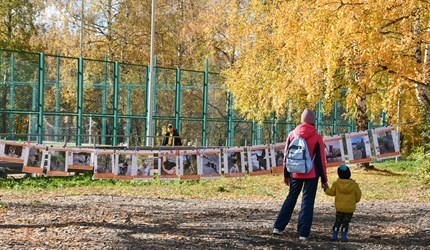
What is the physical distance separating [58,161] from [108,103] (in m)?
15.2

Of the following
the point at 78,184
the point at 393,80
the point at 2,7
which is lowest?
the point at 78,184

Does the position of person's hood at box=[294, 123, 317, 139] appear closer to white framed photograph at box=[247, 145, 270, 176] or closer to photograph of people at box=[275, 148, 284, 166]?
white framed photograph at box=[247, 145, 270, 176]

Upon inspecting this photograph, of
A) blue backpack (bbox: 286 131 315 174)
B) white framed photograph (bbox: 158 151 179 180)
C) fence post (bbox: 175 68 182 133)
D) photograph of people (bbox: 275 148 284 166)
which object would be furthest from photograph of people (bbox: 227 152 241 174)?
fence post (bbox: 175 68 182 133)

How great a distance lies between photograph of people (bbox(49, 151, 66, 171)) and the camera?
1702cm

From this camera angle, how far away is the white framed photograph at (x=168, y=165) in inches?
707

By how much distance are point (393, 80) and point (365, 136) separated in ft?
12.5

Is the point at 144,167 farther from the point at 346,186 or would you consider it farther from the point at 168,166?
the point at 346,186

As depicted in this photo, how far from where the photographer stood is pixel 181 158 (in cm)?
1803

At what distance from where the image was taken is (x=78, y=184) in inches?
842

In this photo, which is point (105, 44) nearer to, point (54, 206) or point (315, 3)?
point (315, 3)

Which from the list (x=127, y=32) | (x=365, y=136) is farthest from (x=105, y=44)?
(x=365, y=136)

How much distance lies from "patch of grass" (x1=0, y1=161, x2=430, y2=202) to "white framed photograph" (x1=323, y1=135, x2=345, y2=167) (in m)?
1.70

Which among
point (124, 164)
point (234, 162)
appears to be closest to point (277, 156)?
point (234, 162)

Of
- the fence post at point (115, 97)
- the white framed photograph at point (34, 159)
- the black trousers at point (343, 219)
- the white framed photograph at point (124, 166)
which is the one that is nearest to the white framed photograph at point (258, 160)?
the white framed photograph at point (124, 166)
